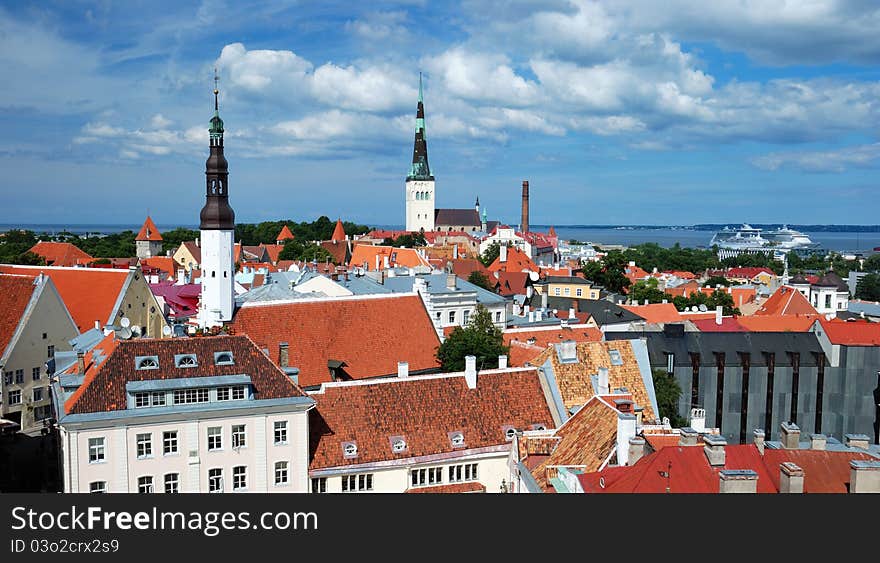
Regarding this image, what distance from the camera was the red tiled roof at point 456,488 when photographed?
28.4 meters

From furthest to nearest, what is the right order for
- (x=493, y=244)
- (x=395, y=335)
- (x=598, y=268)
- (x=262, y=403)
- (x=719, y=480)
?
(x=493, y=244)
(x=598, y=268)
(x=395, y=335)
(x=262, y=403)
(x=719, y=480)

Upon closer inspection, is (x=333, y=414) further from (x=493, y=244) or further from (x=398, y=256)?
(x=493, y=244)

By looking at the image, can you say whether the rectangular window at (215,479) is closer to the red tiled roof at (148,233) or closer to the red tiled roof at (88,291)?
the red tiled roof at (88,291)

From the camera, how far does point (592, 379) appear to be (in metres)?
32.9

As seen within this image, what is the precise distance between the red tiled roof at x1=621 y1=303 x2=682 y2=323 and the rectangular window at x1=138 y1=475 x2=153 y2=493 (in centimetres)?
4564

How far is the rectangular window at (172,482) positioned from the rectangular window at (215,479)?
0.96 m

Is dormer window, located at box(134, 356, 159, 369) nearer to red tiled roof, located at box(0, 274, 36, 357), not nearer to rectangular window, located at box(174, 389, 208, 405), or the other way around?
rectangular window, located at box(174, 389, 208, 405)

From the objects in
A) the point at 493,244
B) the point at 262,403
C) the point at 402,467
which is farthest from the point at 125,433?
the point at 493,244

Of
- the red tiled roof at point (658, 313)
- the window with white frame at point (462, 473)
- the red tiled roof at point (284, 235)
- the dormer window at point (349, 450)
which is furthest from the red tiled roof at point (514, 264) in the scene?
the dormer window at point (349, 450)

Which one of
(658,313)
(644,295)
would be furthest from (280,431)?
(644,295)

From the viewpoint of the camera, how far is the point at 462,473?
29.3 metres

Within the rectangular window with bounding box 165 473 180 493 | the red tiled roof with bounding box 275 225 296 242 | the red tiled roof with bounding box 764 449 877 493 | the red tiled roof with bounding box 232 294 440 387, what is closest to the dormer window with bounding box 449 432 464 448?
the rectangular window with bounding box 165 473 180 493

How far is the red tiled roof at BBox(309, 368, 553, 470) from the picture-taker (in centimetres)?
2877
